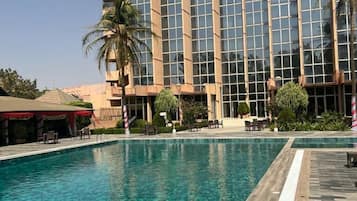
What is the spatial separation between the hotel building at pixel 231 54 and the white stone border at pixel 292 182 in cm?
3162

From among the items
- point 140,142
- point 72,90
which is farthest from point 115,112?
point 72,90

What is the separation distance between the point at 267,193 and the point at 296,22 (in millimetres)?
40087

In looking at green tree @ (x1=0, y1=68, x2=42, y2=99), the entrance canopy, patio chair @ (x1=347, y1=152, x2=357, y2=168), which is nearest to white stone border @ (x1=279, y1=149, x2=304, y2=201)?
patio chair @ (x1=347, y1=152, x2=357, y2=168)

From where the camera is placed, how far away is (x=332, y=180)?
986 cm

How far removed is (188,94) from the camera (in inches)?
1902

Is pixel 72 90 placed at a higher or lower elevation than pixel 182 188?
higher

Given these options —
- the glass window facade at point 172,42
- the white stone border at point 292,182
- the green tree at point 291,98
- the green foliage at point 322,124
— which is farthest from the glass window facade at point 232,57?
the white stone border at point 292,182

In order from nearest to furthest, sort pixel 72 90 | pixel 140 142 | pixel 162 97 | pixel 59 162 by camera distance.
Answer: pixel 59 162, pixel 140 142, pixel 162 97, pixel 72 90

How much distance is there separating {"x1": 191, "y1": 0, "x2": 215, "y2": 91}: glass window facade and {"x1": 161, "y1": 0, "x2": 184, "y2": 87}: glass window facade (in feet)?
7.26

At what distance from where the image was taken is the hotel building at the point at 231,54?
43.9 metres

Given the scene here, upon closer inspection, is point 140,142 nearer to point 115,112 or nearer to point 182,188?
point 182,188

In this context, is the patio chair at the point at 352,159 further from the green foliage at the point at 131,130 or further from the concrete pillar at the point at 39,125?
the concrete pillar at the point at 39,125

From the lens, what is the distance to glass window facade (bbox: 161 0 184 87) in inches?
1940

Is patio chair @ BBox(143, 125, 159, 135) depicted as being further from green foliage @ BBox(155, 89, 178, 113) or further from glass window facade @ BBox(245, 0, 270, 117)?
glass window facade @ BBox(245, 0, 270, 117)
